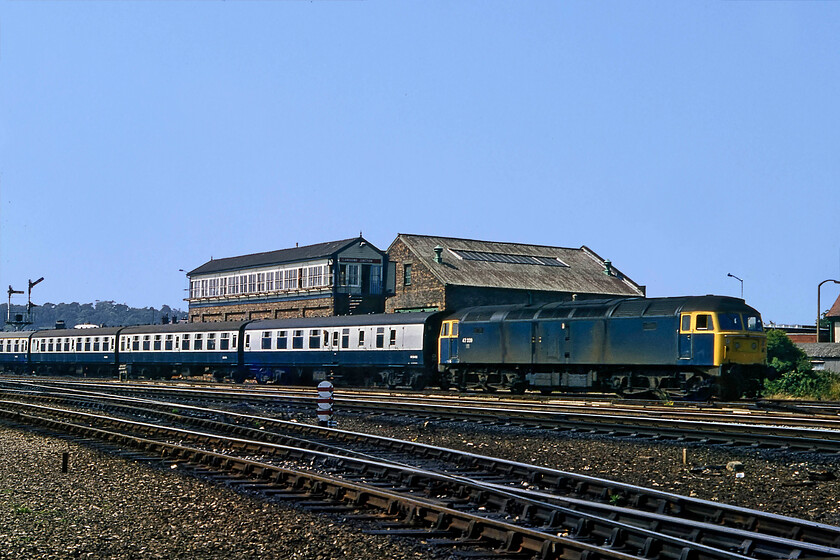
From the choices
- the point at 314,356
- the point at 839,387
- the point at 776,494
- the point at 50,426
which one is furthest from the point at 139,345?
the point at 776,494

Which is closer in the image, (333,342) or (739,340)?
(739,340)

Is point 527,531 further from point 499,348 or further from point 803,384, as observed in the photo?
point 803,384

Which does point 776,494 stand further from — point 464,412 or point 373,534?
point 464,412

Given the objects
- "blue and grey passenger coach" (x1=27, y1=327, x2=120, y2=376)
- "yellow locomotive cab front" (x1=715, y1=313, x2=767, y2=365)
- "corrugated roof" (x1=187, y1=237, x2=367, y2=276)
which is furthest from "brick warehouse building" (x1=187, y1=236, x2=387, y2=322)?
"yellow locomotive cab front" (x1=715, y1=313, x2=767, y2=365)

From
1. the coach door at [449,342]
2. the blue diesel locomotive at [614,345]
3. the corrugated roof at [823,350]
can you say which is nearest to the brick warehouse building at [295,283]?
the coach door at [449,342]

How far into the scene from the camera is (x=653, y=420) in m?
19.6

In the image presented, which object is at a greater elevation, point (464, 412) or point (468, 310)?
point (468, 310)

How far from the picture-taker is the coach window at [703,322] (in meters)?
27.4

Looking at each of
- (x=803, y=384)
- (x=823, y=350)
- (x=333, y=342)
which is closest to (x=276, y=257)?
(x=333, y=342)

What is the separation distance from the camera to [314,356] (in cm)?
4334

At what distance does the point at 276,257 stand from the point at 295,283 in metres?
4.48

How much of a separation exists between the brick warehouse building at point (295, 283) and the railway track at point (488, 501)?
46.1 meters

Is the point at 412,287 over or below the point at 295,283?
below

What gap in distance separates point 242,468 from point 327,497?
287 cm
